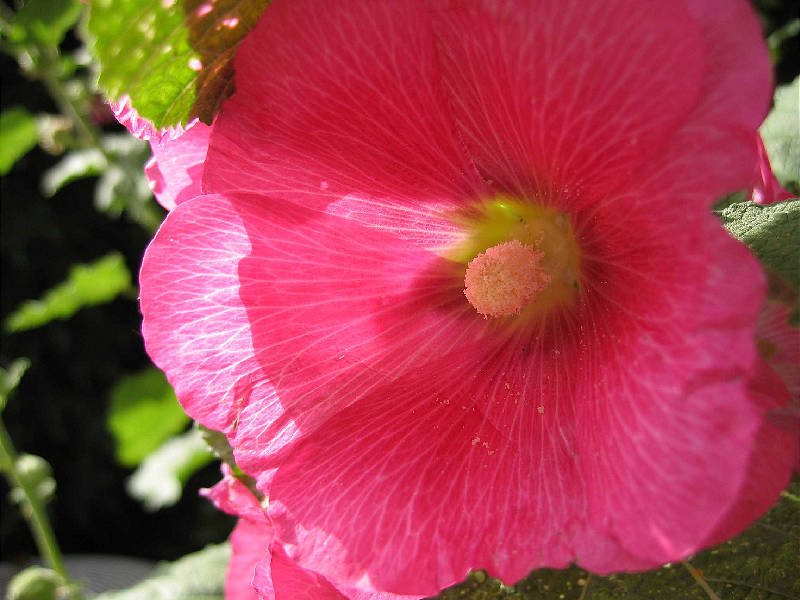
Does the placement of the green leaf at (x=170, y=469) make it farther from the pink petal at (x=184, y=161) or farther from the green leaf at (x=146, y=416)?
the pink petal at (x=184, y=161)

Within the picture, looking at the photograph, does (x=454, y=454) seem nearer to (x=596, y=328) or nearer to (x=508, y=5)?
(x=596, y=328)

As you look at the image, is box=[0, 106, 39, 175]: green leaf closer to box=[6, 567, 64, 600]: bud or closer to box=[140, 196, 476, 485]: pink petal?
box=[6, 567, 64, 600]: bud

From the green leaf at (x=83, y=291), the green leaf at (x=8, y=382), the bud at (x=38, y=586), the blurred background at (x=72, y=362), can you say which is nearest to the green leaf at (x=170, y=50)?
the green leaf at (x=8, y=382)

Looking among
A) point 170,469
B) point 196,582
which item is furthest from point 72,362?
point 196,582

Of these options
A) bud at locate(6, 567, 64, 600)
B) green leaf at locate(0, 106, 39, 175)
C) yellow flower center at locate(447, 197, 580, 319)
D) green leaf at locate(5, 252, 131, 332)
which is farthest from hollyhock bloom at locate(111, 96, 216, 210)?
green leaf at locate(5, 252, 131, 332)

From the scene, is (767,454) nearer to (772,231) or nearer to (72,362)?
(772,231)

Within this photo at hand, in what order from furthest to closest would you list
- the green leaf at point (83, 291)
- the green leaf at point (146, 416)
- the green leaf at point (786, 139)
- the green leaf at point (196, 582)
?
the green leaf at point (146, 416) → the green leaf at point (83, 291) → the green leaf at point (196, 582) → the green leaf at point (786, 139)

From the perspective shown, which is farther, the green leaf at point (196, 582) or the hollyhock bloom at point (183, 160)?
the green leaf at point (196, 582)
